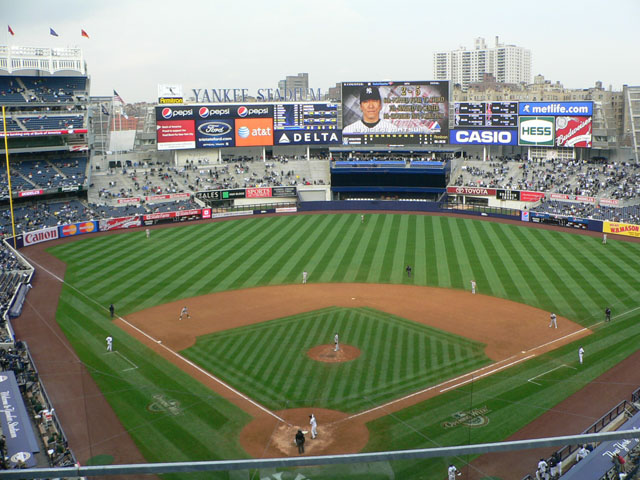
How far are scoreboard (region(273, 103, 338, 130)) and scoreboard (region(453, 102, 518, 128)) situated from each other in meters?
17.5

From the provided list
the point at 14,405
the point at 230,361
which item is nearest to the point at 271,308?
the point at 230,361

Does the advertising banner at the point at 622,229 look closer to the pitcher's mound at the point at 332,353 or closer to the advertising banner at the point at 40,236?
the pitcher's mound at the point at 332,353

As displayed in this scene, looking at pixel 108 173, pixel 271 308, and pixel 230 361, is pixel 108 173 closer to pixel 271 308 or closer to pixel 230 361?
pixel 271 308

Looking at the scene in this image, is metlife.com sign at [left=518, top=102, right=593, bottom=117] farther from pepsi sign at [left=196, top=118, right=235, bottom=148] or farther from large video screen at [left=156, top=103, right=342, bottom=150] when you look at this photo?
pepsi sign at [left=196, top=118, right=235, bottom=148]

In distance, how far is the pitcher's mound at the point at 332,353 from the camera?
91.0 feet

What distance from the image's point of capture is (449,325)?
32.4 metres

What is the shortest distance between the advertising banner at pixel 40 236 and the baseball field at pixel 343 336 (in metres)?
6.34

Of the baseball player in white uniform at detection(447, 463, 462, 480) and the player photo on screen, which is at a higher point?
the player photo on screen

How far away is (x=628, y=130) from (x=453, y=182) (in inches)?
1001

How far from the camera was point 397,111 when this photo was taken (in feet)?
268

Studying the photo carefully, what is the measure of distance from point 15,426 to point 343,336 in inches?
638

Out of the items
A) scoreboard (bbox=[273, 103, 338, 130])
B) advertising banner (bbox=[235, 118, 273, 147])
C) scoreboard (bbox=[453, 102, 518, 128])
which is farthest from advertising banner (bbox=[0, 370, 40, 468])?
scoreboard (bbox=[453, 102, 518, 128])

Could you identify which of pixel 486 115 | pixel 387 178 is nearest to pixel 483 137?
pixel 486 115

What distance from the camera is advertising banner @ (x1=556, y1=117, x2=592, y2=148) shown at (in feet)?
248
